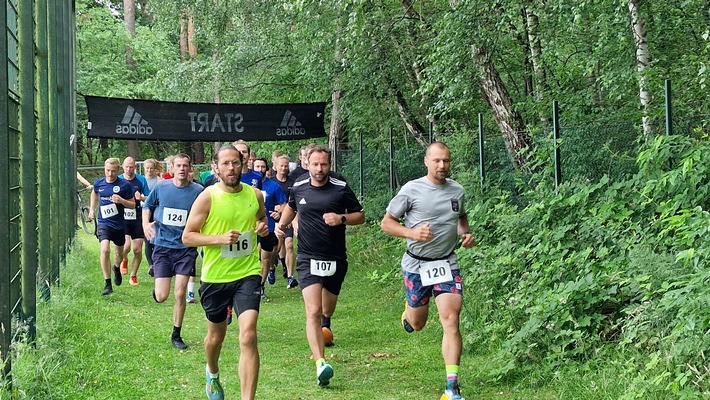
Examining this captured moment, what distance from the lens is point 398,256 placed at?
1382 cm

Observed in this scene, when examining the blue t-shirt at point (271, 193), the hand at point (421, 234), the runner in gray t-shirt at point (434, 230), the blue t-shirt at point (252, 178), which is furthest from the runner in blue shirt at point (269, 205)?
the hand at point (421, 234)

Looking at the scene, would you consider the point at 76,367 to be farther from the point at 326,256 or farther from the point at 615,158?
the point at 615,158

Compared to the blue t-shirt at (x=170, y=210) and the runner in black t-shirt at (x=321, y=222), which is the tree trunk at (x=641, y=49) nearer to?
the runner in black t-shirt at (x=321, y=222)

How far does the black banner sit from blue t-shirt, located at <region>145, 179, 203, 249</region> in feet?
28.9

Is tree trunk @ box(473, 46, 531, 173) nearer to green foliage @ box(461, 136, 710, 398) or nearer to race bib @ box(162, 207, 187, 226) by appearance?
green foliage @ box(461, 136, 710, 398)

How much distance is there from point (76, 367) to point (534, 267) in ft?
13.7

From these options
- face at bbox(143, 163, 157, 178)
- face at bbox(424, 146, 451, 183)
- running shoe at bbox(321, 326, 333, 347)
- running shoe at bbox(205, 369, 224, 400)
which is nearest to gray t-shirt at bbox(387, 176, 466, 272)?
face at bbox(424, 146, 451, 183)

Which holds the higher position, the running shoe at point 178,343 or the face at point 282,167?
the face at point 282,167

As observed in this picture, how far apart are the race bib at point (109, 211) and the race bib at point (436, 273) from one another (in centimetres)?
780

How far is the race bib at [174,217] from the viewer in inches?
400

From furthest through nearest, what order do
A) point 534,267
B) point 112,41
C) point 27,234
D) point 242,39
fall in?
point 112,41, point 242,39, point 534,267, point 27,234

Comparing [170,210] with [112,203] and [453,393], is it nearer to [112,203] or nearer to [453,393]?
[112,203]

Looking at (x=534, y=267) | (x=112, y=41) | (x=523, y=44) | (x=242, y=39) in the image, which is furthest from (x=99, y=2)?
(x=534, y=267)

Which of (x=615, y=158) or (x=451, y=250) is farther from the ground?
(x=615, y=158)
